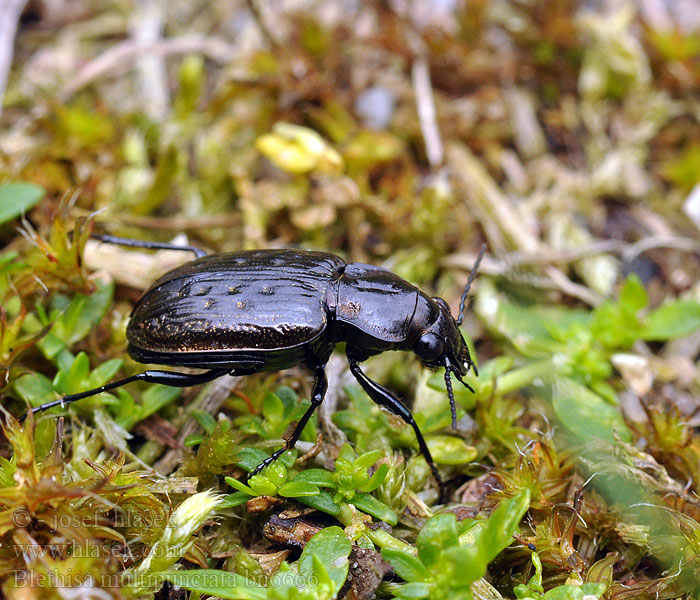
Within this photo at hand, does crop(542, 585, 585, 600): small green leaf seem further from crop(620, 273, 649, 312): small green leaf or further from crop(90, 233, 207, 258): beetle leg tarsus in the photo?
crop(90, 233, 207, 258): beetle leg tarsus

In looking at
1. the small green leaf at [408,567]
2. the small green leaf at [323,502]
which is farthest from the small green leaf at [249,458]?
the small green leaf at [408,567]

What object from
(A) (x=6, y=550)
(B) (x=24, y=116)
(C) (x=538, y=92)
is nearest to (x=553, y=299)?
(C) (x=538, y=92)

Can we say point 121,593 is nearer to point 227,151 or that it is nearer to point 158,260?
point 158,260

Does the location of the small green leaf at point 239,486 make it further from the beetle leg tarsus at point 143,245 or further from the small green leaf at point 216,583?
the beetle leg tarsus at point 143,245

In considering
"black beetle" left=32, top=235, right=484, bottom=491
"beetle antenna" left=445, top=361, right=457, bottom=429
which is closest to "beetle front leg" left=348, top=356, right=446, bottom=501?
"black beetle" left=32, top=235, right=484, bottom=491

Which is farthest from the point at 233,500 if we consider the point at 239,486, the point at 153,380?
the point at 153,380

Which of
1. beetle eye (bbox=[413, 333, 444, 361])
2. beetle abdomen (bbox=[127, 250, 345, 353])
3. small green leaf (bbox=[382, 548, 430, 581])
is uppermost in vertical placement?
beetle abdomen (bbox=[127, 250, 345, 353])
